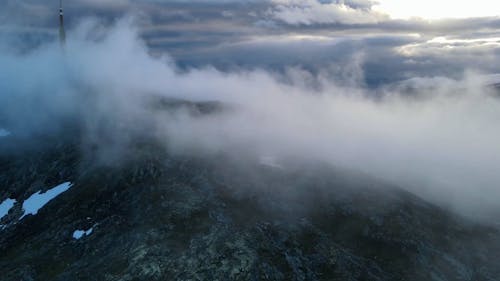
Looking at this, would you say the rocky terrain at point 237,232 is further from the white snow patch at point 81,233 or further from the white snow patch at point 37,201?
the white snow patch at point 37,201

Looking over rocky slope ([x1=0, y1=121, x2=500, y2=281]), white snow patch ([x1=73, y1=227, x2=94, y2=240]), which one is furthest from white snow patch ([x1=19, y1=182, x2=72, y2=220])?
white snow patch ([x1=73, y1=227, x2=94, y2=240])

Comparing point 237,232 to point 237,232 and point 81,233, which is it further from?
point 81,233

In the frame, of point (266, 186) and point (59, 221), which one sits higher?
point (266, 186)

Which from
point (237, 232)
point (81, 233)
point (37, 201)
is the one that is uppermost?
point (237, 232)

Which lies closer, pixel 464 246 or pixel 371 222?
pixel 464 246

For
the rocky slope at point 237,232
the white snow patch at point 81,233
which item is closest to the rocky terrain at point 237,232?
the rocky slope at point 237,232

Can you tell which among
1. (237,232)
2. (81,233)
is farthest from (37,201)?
(237,232)

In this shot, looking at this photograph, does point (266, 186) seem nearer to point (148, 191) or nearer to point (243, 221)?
point (243, 221)

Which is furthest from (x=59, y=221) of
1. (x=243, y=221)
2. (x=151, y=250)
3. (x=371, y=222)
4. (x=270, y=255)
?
(x=371, y=222)
